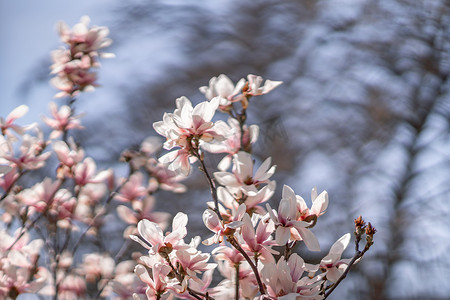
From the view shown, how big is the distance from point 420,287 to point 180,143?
5.66 ft

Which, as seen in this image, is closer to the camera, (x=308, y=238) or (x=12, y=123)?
(x=308, y=238)

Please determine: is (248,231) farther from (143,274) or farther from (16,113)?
(16,113)

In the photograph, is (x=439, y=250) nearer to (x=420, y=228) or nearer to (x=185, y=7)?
(x=420, y=228)

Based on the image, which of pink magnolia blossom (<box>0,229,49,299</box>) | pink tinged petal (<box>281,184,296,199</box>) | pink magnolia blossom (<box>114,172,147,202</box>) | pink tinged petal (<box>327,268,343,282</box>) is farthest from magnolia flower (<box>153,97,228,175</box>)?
pink magnolia blossom (<box>114,172,147,202</box>)

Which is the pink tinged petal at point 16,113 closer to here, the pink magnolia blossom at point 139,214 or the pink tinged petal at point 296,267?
the pink magnolia blossom at point 139,214

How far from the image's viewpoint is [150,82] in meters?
2.62

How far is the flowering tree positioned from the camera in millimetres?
583

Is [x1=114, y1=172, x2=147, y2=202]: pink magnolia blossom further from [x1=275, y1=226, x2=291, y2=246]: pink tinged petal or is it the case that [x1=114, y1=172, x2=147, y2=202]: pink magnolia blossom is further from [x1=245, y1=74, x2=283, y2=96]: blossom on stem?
[x1=275, y1=226, x2=291, y2=246]: pink tinged petal

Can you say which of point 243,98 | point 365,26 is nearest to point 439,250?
point 365,26

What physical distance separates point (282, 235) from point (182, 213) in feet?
0.41

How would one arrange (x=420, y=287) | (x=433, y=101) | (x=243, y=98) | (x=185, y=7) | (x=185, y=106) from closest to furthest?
(x=185, y=106) < (x=243, y=98) < (x=420, y=287) < (x=433, y=101) < (x=185, y=7)

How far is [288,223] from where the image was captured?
582 mm

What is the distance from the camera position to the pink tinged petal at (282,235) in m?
0.57

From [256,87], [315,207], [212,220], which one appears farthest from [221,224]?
[256,87]
